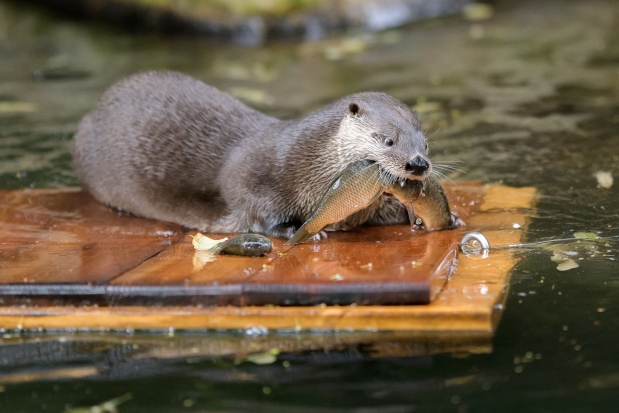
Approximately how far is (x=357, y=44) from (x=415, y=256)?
5.65 metres

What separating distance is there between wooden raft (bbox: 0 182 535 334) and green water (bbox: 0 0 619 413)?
0.10m

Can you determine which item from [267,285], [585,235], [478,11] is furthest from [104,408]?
[478,11]

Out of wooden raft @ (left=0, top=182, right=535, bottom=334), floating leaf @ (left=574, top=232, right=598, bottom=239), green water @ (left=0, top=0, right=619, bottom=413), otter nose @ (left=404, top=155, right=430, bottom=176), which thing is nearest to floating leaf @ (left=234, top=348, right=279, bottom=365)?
green water @ (left=0, top=0, right=619, bottom=413)

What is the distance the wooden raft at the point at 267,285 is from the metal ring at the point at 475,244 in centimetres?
4

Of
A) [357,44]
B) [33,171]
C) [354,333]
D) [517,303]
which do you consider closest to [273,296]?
[354,333]

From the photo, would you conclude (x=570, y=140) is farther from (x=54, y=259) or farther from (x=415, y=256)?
(x=54, y=259)

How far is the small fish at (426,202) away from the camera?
3555 mm

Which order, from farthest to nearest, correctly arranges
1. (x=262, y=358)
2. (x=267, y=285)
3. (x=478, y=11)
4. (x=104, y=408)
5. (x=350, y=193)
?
1. (x=478, y=11)
2. (x=350, y=193)
3. (x=267, y=285)
4. (x=262, y=358)
5. (x=104, y=408)

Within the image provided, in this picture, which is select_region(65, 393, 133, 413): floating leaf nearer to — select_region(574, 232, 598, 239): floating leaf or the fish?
the fish

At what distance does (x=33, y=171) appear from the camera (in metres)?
5.14

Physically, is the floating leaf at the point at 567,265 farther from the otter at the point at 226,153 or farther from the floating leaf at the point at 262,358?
the floating leaf at the point at 262,358

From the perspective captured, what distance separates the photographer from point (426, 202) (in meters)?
3.70

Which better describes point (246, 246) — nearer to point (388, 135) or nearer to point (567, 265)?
point (388, 135)

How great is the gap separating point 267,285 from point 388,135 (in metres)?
0.79
